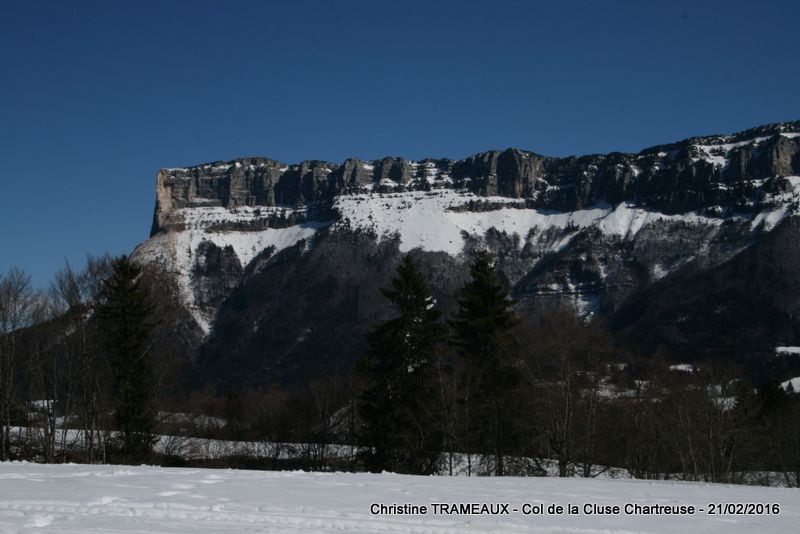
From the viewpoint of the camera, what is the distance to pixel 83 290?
36.0 meters

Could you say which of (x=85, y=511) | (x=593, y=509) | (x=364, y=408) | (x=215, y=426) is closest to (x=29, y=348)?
(x=364, y=408)

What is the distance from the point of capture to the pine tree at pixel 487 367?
112 feet

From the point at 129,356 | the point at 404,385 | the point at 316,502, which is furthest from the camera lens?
the point at 129,356

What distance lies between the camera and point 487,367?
34.7m

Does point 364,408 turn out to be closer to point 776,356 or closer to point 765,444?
point 765,444

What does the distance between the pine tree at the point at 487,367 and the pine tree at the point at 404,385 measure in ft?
4.54

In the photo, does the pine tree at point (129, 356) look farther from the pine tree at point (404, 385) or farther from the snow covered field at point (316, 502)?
the snow covered field at point (316, 502)

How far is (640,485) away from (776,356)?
178 meters

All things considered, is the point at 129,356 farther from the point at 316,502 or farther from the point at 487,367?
the point at 316,502

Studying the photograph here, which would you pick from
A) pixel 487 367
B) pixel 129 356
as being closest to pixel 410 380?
pixel 487 367

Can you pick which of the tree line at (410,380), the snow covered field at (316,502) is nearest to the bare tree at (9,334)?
the tree line at (410,380)

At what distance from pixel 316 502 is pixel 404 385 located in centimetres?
1992

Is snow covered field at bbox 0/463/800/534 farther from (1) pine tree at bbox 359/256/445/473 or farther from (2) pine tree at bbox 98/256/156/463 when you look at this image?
(2) pine tree at bbox 98/256/156/463

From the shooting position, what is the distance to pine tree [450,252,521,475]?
34.0 m
